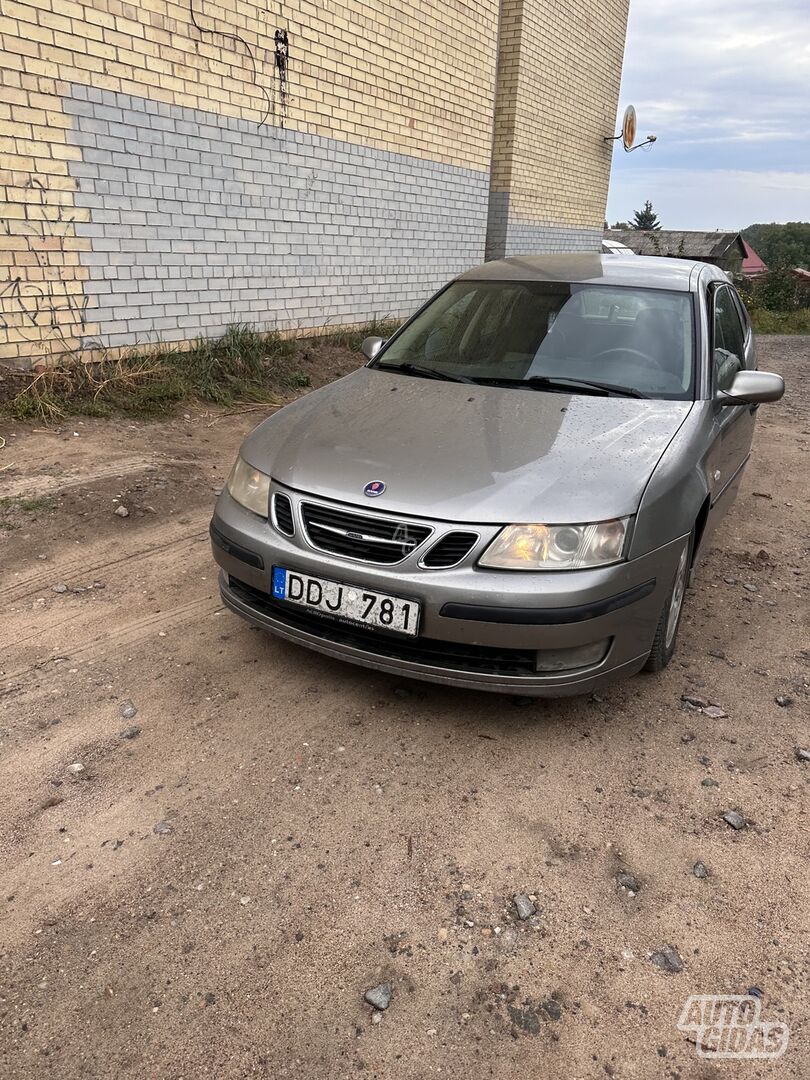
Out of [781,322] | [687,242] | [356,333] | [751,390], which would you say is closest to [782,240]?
[687,242]

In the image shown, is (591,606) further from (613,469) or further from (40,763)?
(40,763)

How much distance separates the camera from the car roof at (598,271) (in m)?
3.76

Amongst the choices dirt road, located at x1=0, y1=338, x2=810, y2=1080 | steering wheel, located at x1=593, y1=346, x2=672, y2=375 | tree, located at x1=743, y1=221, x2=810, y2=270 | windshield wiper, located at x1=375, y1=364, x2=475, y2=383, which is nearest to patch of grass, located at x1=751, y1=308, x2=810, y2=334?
steering wheel, located at x1=593, y1=346, x2=672, y2=375

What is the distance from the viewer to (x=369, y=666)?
257cm

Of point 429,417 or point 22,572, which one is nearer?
point 429,417

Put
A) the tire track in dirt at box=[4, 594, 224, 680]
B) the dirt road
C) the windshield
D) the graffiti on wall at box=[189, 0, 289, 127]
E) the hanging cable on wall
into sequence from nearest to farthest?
1. the dirt road
2. the tire track in dirt at box=[4, 594, 224, 680]
3. the windshield
4. the hanging cable on wall
5. the graffiti on wall at box=[189, 0, 289, 127]

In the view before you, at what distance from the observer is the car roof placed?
3.76 meters

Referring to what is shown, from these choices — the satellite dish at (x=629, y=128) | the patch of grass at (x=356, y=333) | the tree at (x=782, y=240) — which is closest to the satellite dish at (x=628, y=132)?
the satellite dish at (x=629, y=128)

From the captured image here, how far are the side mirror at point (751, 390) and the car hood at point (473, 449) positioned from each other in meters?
0.44

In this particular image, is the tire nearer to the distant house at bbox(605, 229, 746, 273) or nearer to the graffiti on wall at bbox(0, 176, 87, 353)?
the graffiti on wall at bbox(0, 176, 87, 353)

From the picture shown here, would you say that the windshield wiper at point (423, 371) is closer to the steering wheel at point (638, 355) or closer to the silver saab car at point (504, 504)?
the silver saab car at point (504, 504)

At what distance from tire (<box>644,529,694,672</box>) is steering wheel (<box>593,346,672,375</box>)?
0.77 meters

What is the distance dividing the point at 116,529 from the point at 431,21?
805 centimetres

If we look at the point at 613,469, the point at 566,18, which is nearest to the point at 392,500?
the point at 613,469
